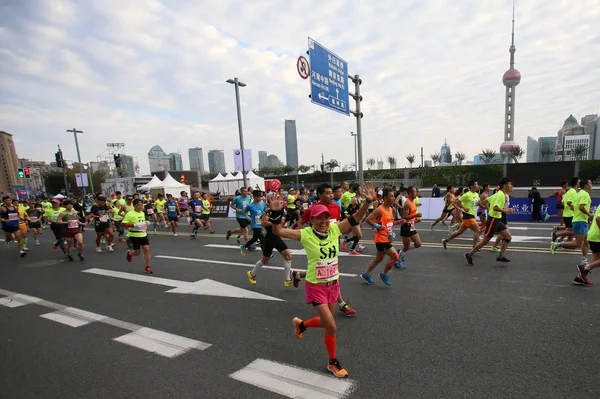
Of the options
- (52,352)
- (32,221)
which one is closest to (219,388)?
(52,352)

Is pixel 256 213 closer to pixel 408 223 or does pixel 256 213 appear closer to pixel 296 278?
pixel 296 278

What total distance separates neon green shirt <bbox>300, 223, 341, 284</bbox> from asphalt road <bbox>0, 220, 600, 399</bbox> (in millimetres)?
1019

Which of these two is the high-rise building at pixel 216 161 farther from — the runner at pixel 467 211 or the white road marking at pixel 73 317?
the white road marking at pixel 73 317

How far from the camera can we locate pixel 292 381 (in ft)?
10.3

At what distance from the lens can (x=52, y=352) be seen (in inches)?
155

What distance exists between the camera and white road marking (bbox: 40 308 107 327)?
4813 mm

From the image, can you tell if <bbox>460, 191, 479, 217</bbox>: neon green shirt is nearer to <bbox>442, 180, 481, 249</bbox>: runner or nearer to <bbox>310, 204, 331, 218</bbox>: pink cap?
<bbox>442, 180, 481, 249</bbox>: runner

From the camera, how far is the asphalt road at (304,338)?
307 cm

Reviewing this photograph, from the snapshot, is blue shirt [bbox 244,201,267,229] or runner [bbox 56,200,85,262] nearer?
blue shirt [bbox 244,201,267,229]

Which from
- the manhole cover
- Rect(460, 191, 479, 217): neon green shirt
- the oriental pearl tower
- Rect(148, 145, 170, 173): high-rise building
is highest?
the oriental pearl tower

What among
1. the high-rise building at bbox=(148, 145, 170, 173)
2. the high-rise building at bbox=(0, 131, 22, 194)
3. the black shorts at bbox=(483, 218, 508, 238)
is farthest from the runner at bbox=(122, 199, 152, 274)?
the high-rise building at bbox=(0, 131, 22, 194)

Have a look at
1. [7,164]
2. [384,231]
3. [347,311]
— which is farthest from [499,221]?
[7,164]

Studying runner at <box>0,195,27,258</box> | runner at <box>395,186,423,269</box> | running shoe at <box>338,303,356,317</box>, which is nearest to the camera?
running shoe at <box>338,303,356,317</box>

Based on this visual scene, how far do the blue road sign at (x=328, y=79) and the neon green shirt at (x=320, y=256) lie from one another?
381 inches
